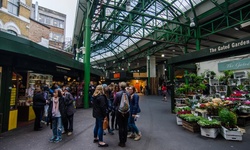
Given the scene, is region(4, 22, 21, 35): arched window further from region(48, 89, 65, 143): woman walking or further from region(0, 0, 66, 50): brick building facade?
region(48, 89, 65, 143): woman walking

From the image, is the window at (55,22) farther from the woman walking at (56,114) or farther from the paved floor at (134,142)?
the woman walking at (56,114)

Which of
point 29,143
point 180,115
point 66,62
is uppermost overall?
point 66,62

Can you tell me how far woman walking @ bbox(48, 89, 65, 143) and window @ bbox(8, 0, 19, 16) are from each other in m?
8.47

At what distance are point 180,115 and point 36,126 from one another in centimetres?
563

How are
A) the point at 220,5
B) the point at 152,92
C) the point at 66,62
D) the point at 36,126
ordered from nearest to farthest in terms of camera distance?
the point at 36,126 < the point at 66,62 < the point at 220,5 < the point at 152,92

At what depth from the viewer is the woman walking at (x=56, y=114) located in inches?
162

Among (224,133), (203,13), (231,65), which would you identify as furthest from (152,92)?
(224,133)

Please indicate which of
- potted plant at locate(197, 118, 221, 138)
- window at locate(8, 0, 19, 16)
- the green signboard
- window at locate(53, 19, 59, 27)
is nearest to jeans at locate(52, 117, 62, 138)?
potted plant at locate(197, 118, 221, 138)

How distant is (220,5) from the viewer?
10.6 m

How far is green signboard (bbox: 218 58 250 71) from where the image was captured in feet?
39.8

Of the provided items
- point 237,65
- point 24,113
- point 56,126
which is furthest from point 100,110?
point 237,65

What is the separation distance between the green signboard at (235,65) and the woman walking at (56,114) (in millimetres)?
14835

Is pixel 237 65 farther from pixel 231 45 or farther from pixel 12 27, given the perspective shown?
pixel 12 27

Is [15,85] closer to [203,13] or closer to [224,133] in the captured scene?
[224,133]
